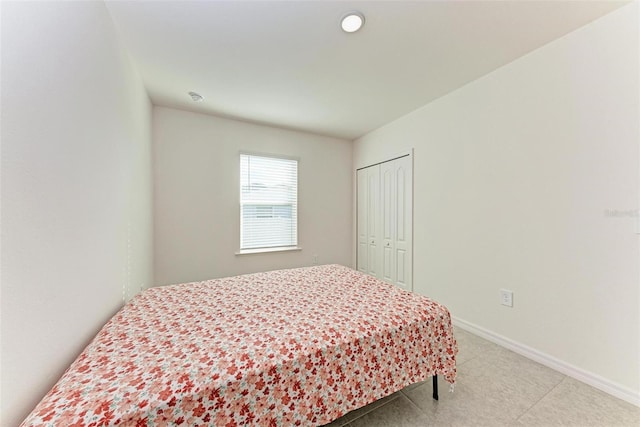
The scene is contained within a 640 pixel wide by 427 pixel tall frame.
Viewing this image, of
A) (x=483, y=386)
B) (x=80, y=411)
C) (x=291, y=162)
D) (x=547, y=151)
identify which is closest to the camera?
(x=80, y=411)

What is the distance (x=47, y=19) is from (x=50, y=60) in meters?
0.15

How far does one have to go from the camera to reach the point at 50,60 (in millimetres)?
911

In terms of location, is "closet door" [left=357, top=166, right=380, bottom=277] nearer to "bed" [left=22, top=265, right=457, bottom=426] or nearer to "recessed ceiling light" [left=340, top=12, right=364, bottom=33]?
"bed" [left=22, top=265, right=457, bottom=426]

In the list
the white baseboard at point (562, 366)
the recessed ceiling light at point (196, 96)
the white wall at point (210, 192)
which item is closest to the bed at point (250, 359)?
the white baseboard at point (562, 366)

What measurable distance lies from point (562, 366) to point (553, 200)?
1222 millimetres

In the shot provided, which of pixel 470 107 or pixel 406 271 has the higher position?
pixel 470 107

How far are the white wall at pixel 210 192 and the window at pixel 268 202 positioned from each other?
102 millimetres

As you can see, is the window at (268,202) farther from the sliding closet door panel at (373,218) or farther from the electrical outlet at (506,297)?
the electrical outlet at (506,297)

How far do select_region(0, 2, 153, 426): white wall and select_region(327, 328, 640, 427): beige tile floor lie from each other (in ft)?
4.46

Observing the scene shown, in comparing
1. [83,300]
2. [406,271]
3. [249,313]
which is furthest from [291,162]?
[83,300]

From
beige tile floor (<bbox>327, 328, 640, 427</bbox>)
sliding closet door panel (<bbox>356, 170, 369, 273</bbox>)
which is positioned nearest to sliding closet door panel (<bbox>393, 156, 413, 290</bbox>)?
sliding closet door panel (<bbox>356, 170, 369, 273</bbox>)

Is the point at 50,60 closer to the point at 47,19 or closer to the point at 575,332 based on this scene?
the point at 47,19

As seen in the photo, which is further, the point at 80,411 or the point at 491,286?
the point at 491,286

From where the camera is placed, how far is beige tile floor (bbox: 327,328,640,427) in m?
1.30
